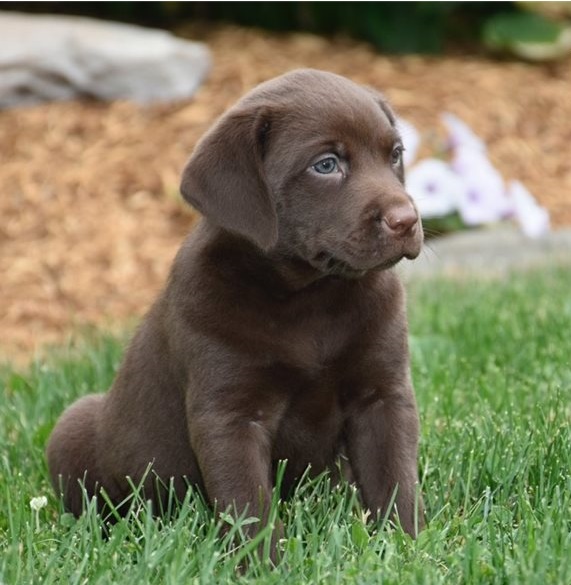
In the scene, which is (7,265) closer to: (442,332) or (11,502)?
(442,332)

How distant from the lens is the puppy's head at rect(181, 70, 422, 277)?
10.7 ft

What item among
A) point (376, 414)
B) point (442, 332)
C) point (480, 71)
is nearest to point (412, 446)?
point (376, 414)

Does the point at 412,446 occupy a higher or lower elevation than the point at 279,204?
lower

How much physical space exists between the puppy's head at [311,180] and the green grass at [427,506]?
65 cm

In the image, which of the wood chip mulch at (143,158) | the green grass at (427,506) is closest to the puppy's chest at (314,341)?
the green grass at (427,506)

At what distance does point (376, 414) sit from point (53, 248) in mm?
4583

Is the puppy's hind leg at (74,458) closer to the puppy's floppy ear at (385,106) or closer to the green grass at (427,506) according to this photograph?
the green grass at (427,506)

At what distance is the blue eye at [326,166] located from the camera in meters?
3.38

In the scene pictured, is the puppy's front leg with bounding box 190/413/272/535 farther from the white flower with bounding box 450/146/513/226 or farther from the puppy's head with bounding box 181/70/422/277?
the white flower with bounding box 450/146/513/226

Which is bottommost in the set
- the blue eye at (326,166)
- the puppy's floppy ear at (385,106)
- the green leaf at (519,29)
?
the green leaf at (519,29)

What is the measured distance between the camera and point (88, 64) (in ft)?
29.6

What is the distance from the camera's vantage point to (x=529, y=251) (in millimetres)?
7812

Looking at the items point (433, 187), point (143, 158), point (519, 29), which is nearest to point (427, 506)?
point (433, 187)

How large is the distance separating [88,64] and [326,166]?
234 inches
